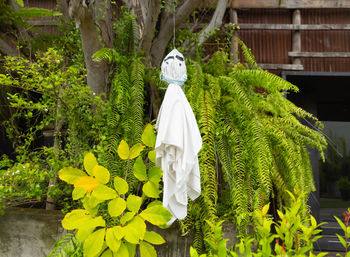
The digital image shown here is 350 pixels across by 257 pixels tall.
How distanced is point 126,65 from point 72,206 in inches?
61.7

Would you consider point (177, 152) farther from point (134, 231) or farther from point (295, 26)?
point (295, 26)

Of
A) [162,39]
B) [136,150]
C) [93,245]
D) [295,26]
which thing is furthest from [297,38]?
[93,245]

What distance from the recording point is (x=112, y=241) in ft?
6.91

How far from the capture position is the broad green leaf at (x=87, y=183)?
2205 millimetres

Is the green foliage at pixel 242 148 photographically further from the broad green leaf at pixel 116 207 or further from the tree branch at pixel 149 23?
the broad green leaf at pixel 116 207

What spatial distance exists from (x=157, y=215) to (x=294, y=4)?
166 inches

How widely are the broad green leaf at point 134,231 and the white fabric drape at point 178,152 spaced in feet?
0.87

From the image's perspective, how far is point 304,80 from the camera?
5.03 m

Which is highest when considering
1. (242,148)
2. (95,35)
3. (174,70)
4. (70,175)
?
(95,35)

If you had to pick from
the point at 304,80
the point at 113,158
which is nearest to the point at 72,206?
the point at 113,158

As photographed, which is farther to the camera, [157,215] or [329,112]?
[329,112]

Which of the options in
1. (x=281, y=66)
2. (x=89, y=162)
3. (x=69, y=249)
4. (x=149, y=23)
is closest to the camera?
(x=89, y=162)

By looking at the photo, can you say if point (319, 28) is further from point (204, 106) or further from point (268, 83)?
point (204, 106)

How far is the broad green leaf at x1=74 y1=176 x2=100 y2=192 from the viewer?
221cm
